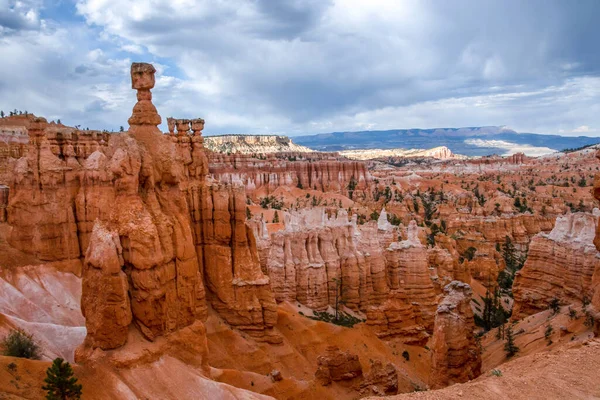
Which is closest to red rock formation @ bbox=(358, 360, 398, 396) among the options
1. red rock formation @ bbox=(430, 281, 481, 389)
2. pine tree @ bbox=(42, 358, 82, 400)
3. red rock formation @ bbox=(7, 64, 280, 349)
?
red rock formation @ bbox=(430, 281, 481, 389)

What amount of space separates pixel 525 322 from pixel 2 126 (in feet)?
178

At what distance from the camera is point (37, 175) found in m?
22.2

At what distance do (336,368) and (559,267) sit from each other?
16462 millimetres

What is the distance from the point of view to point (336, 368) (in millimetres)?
19609

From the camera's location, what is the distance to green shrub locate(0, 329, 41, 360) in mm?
13031

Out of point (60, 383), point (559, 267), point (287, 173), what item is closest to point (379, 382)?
point (60, 383)

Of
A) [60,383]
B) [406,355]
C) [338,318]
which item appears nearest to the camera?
[60,383]

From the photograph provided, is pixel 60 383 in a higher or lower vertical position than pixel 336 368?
higher

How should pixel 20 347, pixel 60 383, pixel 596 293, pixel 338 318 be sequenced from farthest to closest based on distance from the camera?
pixel 338 318, pixel 596 293, pixel 20 347, pixel 60 383

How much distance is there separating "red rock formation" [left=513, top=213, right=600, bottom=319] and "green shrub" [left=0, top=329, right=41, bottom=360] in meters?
25.5

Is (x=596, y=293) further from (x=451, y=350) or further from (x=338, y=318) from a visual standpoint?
(x=338, y=318)

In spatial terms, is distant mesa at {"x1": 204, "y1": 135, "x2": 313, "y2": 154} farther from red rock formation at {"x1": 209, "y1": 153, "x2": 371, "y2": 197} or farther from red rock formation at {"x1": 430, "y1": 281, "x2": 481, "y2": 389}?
red rock formation at {"x1": 430, "y1": 281, "x2": 481, "y2": 389}

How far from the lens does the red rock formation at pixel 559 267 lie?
26.8 m

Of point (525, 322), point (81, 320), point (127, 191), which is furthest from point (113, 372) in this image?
point (525, 322)
